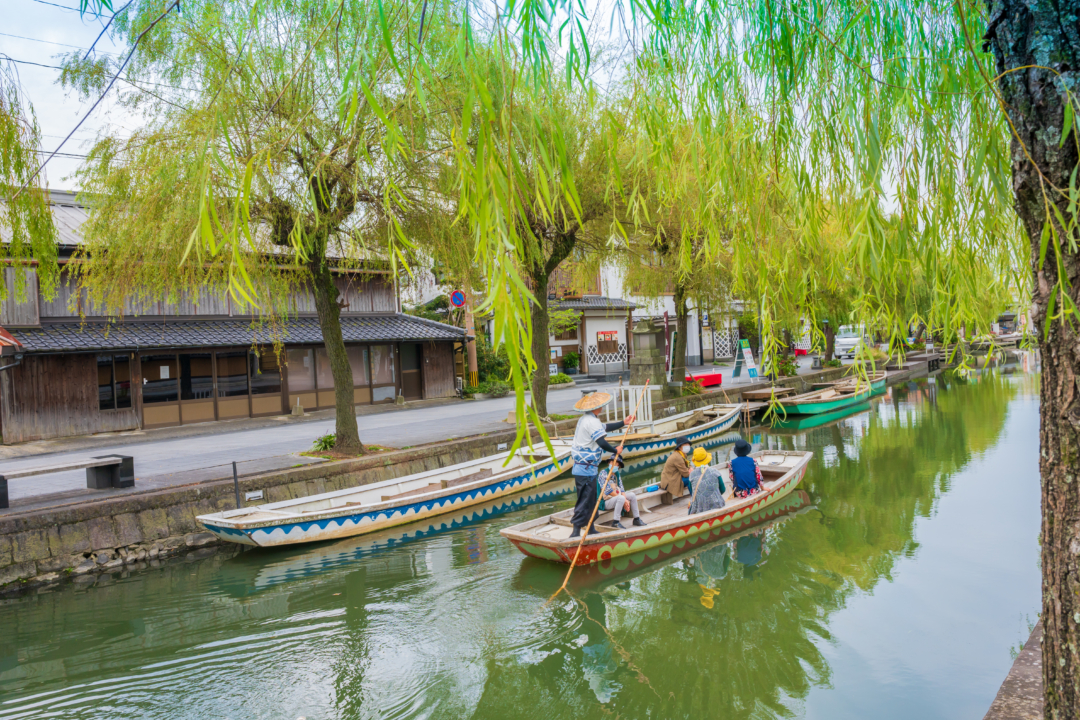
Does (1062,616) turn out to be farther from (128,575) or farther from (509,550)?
(128,575)

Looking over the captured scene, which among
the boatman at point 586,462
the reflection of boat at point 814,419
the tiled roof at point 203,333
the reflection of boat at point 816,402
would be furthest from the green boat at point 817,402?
the boatman at point 586,462

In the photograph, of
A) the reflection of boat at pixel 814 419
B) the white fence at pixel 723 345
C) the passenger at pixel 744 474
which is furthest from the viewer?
the white fence at pixel 723 345

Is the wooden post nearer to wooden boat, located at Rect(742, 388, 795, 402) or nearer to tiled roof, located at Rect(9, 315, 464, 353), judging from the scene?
tiled roof, located at Rect(9, 315, 464, 353)

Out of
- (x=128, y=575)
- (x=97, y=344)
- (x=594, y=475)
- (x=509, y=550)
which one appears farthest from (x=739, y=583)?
(x=97, y=344)

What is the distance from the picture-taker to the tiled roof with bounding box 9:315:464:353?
14594mm

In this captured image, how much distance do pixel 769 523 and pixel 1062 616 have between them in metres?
7.38

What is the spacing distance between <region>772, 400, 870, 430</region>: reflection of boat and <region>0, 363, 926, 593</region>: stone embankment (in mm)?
12319

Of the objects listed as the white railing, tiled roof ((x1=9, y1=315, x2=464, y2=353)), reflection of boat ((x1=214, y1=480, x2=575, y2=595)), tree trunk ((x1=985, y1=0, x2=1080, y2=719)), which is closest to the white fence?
tiled roof ((x1=9, y1=315, x2=464, y2=353))

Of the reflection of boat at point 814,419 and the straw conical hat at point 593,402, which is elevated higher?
the straw conical hat at point 593,402

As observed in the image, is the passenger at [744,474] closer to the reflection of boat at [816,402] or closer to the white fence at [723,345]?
the reflection of boat at [816,402]

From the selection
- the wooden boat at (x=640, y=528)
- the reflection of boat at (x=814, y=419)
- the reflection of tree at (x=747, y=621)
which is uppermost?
the wooden boat at (x=640, y=528)

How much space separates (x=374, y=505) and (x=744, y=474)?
5.05m

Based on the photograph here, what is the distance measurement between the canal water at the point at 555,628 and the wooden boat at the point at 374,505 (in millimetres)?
268

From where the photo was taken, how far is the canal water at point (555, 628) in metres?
5.07
